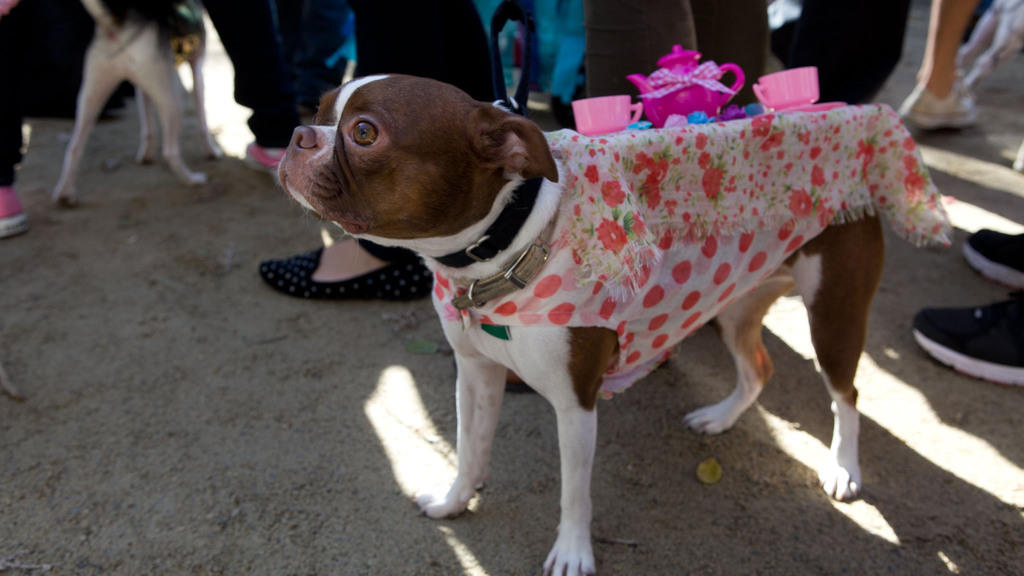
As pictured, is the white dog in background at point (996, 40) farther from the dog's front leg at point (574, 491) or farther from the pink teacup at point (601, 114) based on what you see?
the dog's front leg at point (574, 491)

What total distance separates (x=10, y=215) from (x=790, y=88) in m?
3.90

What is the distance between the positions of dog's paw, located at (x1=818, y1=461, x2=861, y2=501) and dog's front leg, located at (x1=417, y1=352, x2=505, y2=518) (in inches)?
42.7

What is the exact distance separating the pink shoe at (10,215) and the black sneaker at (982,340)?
4.45m

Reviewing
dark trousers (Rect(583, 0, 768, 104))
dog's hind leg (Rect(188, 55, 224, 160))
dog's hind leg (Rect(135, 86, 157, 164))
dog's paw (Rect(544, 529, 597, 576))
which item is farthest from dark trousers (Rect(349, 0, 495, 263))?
dog's hind leg (Rect(135, 86, 157, 164))

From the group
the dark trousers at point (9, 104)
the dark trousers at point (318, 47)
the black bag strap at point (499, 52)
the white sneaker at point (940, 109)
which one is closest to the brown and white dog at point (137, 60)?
the dark trousers at point (9, 104)

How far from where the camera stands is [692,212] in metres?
1.79

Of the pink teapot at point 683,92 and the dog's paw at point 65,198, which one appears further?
the dog's paw at point 65,198

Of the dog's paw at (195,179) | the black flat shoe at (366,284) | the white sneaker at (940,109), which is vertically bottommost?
the black flat shoe at (366,284)

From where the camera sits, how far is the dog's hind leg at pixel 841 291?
2016 millimetres

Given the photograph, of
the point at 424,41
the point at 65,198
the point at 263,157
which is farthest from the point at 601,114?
the point at 65,198

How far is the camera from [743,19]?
9.09 feet

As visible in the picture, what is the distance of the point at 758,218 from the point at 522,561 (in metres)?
1.13

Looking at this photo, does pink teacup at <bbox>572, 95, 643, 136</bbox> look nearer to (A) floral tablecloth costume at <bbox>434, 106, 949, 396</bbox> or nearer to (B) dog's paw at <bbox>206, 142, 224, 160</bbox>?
(A) floral tablecloth costume at <bbox>434, 106, 949, 396</bbox>

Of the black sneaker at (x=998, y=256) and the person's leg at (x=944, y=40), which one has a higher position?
the person's leg at (x=944, y=40)
